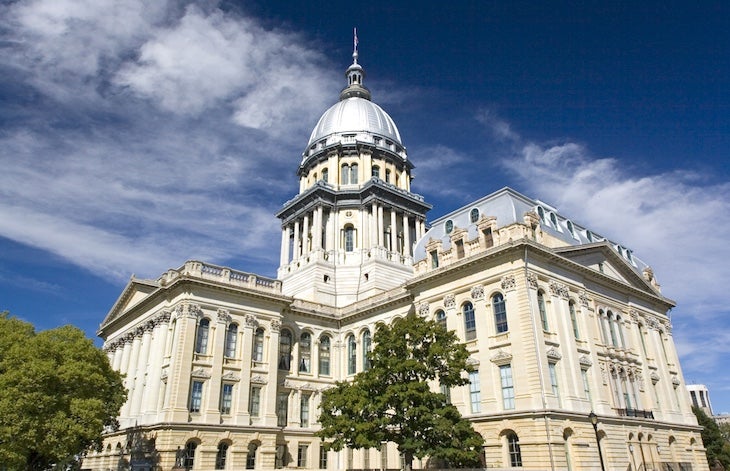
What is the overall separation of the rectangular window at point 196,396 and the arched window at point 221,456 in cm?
321

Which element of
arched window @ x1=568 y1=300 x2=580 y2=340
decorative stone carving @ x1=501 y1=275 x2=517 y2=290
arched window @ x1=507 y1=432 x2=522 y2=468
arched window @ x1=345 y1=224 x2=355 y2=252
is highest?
arched window @ x1=345 y1=224 x2=355 y2=252

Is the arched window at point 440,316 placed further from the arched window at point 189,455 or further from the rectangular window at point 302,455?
the arched window at point 189,455

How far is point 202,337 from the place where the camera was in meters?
41.1

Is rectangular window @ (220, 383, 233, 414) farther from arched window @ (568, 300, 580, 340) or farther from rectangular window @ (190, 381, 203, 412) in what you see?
arched window @ (568, 300, 580, 340)

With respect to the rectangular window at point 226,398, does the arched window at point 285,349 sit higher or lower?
higher

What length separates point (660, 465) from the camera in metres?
37.4

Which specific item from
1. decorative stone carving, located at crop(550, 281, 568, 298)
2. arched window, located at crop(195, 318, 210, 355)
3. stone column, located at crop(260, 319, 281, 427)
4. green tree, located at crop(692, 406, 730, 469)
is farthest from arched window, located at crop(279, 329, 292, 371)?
green tree, located at crop(692, 406, 730, 469)

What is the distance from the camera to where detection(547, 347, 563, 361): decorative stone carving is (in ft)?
112

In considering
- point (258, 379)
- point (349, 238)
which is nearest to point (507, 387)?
point (258, 379)

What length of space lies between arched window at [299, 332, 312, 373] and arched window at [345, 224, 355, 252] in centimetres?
1463

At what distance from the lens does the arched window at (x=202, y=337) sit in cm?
4056

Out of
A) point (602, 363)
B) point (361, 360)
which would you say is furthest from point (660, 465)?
point (361, 360)

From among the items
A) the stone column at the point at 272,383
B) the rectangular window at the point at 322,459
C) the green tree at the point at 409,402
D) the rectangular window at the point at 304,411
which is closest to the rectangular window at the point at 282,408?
the rectangular window at the point at 304,411

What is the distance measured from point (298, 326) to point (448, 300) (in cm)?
1579
